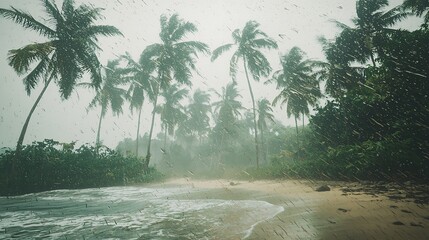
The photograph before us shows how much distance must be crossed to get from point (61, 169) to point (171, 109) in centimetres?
1648

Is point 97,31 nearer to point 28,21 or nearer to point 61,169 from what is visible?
point 28,21

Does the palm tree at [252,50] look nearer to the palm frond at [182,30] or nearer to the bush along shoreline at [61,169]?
the palm frond at [182,30]

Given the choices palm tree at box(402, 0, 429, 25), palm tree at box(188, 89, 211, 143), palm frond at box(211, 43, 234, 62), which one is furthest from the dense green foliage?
palm tree at box(188, 89, 211, 143)

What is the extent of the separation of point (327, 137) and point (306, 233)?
1252 centimetres

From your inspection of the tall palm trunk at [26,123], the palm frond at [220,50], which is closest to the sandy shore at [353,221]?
the tall palm trunk at [26,123]

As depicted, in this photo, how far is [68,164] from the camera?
58.3ft

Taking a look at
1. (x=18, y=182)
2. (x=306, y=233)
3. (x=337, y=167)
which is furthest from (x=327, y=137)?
(x=18, y=182)

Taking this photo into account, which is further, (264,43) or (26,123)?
(264,43)

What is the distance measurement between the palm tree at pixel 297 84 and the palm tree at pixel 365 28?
3.52 meters

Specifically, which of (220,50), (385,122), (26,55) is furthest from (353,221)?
(220,50)

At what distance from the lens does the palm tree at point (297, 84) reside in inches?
973

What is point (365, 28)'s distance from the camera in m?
20.2

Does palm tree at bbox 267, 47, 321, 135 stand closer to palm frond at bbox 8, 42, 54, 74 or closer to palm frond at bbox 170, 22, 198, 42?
palm frond at bbox 170, 22, 198, 42

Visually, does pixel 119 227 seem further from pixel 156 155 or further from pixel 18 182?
pixel 156 155
